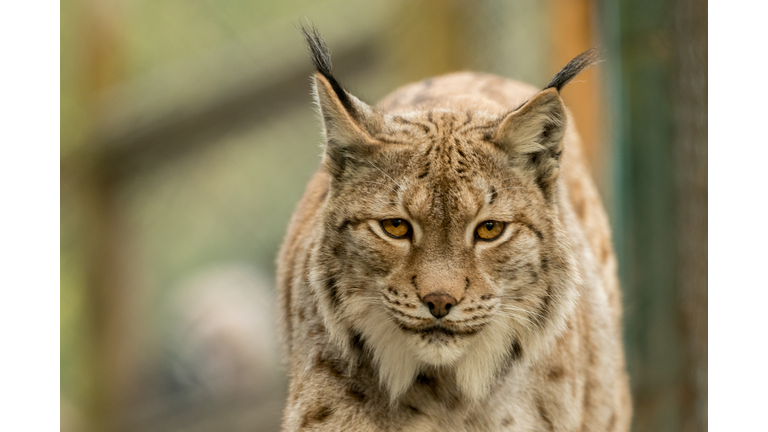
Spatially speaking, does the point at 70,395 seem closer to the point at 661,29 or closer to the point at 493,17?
the point at 493,17

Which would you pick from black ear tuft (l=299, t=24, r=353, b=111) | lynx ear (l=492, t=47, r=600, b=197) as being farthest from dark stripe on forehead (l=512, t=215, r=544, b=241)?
black ear tuft (l=299, t=24, r=353, b=111)

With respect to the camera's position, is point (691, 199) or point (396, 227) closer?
point (396, 227)

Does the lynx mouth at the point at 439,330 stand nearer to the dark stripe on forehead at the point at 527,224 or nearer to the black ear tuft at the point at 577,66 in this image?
the dark stripe on forehead at the point at 527,224

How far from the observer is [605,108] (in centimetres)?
402

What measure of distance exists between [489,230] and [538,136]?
339 mm

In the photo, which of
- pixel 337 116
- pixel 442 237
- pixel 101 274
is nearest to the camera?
pixel 442 237

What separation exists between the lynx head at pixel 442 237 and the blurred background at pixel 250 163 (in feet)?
4.67

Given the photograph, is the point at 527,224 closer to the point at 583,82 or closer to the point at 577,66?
the point at 577,66

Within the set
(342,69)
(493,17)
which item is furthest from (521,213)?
(493,17)

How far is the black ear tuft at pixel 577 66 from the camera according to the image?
2072 millimetres

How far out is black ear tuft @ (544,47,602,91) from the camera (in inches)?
81.6

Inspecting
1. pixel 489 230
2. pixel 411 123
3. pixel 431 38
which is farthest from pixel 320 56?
pixel 431 38

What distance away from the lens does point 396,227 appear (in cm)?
220

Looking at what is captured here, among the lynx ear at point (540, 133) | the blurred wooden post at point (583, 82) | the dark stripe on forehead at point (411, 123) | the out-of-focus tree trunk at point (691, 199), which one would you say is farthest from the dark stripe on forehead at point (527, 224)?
the blurred wooden post at point (583, 82)
